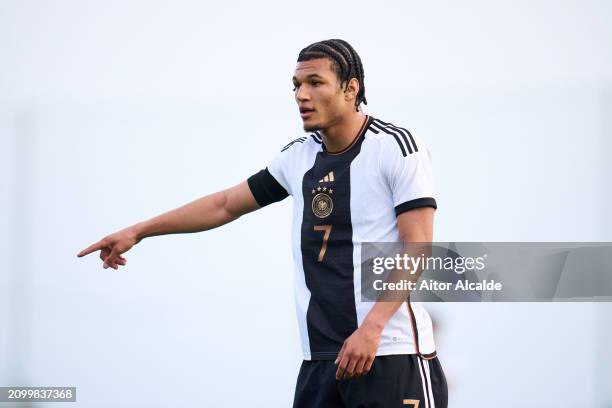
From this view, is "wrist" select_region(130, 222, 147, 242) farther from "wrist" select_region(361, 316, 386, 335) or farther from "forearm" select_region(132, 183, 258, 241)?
"wrist" select_region(361, 316, 386, 335)

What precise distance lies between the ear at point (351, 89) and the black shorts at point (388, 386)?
102 cm

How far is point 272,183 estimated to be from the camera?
4430mm

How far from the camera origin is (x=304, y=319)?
409 centimetres

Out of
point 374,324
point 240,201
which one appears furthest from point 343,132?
point 374,324

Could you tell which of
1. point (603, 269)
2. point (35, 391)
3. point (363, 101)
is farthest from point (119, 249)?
point (603, 269)

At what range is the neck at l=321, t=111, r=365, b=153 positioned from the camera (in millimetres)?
4094

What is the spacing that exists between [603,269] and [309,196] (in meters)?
3.33

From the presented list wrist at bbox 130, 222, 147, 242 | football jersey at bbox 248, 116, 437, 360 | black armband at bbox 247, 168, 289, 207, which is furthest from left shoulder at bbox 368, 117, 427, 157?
wrist at bbox 130, 222, 147, 242

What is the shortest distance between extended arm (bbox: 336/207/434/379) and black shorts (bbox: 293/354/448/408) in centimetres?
13

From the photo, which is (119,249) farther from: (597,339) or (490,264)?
(597,339)

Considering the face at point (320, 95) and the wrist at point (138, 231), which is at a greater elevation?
the face at point (320, 95)

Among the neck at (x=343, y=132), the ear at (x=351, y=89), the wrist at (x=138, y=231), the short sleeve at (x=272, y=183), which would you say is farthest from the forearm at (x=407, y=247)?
the wrist at (x=138, y=231)

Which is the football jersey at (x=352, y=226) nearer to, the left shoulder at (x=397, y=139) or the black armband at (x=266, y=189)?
the left shoulder at (x=397, y=139)

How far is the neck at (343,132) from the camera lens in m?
4.09
